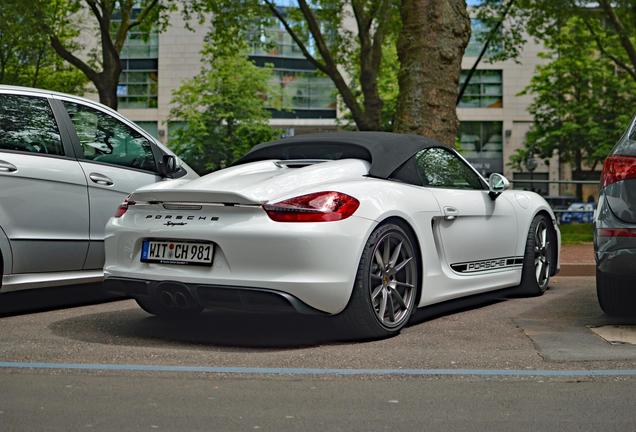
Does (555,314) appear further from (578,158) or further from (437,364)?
(578,158)

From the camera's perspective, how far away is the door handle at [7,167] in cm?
672

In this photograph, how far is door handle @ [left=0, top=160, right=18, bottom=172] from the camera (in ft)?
22.0

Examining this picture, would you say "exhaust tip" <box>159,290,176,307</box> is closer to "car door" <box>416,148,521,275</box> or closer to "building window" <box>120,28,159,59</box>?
"car door" <box>416,148,521,275</box>

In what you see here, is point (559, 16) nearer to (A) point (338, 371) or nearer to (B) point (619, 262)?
(B) point (619, 262)

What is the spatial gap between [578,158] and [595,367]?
1837 inches

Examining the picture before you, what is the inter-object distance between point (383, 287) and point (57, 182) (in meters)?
2.79

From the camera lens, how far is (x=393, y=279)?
5887 mm

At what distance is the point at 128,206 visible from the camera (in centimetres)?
613

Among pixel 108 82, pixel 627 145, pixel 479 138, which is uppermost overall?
pixel 479 138

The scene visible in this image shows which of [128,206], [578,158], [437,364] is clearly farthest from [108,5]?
[578,158]

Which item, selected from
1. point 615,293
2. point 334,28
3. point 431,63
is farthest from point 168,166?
point 334,28

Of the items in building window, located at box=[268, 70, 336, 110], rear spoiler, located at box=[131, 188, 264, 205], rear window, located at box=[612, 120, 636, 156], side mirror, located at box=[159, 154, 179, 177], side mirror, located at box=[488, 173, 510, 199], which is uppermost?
building window, located at box=[268, 70, 336, 110]

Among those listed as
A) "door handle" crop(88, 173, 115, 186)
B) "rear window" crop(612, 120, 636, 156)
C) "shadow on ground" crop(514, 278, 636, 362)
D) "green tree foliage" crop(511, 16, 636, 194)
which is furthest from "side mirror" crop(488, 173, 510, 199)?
"green tree foliage" crop(511, 16, 636, 194)

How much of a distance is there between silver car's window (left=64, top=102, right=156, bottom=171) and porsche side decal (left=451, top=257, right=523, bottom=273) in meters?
2.95
